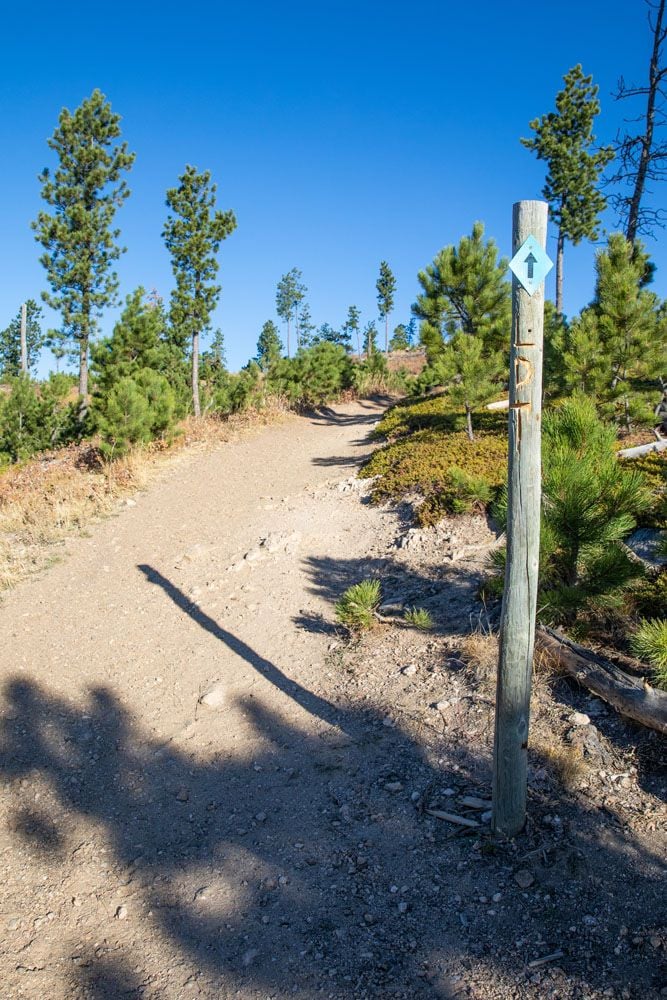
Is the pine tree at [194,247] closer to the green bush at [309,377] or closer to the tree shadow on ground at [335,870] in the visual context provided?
the green bush at [309,377]

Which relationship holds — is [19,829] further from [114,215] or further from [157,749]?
[114,215]

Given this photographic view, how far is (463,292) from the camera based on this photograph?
14.1 m

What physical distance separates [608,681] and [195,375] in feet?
52.1

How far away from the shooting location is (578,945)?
2590 millimetres

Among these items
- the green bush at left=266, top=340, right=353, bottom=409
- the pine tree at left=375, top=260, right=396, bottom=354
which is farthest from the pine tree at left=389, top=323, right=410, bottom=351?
the green bush at left=266, top=340, right=353, bottom=409

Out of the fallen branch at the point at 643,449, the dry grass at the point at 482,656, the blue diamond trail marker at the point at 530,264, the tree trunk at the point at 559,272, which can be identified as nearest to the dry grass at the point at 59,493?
the dry grass at the point at 482,656

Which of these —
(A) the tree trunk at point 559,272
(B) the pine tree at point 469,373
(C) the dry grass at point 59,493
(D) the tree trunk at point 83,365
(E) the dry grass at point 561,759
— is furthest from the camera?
(A) the tree trunk at point 559,272

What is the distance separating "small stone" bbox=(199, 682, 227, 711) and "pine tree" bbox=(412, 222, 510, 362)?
33.0 ft

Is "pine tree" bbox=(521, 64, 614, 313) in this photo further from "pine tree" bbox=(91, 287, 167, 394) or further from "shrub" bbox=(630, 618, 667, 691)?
"shrub" bbox=(630, 618, 667, 691)

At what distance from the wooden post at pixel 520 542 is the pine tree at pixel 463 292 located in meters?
10.9

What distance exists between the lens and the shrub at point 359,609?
566 centimetres

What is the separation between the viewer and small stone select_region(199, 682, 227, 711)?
4.94 meters

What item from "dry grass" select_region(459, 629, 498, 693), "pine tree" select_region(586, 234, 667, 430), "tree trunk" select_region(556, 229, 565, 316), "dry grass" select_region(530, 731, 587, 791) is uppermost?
"tree trunk" select_region(556, 229, 565, 316)

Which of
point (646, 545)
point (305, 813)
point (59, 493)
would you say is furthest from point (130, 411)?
point (305, 813)
